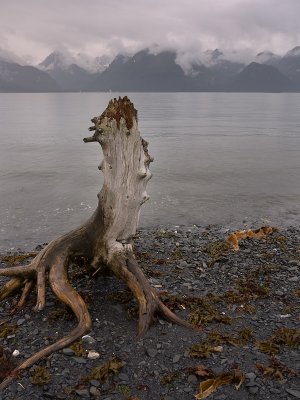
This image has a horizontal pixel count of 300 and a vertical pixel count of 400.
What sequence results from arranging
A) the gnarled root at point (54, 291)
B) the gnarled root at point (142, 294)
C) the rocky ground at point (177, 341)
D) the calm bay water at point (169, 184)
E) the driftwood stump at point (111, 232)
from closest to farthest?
the rocky ground at point (177, 341) → the gnarled root at point (54, 291) → the gnarled root at point (142, 294) → the driftwood stump at point (111, 232) → the calm bay water at point (169, 184)

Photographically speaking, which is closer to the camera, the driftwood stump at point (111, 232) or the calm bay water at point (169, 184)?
the driftwood stump at point (111, 232)

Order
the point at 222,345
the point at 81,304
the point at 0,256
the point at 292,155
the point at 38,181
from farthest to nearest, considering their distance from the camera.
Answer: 1. the point at 292,155
2. the point at 38,181
3. the point at 0,256
4. the point at 81,304
5. the point at 222,345

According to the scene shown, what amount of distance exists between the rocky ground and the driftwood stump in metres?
0.55

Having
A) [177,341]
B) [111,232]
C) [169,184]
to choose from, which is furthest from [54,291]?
[169,184]

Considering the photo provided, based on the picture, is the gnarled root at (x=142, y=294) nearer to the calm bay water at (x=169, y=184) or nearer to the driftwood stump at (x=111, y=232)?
the driftwood stump at (x=111, y=232)

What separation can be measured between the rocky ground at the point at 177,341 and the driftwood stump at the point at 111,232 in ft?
1.81

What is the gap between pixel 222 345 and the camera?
873 centimetres

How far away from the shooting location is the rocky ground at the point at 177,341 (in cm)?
754

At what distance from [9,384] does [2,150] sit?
3981 centimetres

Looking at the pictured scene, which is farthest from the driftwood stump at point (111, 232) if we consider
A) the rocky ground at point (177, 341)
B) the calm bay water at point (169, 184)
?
the calm bay water at point (169, 184)

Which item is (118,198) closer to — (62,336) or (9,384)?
(62,336)

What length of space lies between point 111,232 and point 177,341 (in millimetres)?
3156

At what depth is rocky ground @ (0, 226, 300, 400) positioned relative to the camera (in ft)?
24.7

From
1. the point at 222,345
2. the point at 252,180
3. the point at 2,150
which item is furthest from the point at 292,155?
the point at 222,345
